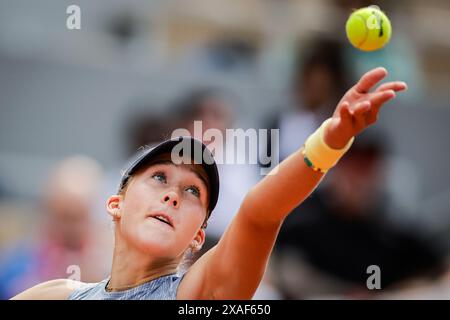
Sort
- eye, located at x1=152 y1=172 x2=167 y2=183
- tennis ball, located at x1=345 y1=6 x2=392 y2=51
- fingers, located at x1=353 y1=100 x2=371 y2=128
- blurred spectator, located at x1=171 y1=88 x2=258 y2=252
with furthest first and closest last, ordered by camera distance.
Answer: blurred spectator, located at x1=171 y1=88 x2=258 y2=252 < tennis ball, located at x1=345 y1=6 x2=392 y2=51 < eye, located at x1=152 y1=172 x2=167 y2=183 < fingers, located at x1=353 y1=100 x2=371 y2=128

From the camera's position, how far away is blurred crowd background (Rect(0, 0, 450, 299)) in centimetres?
399

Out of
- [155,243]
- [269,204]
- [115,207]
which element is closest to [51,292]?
[115,207]

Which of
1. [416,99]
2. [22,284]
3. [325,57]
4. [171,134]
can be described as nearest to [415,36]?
[416,99]

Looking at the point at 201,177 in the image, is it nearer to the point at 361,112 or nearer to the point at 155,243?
the point at 155,243

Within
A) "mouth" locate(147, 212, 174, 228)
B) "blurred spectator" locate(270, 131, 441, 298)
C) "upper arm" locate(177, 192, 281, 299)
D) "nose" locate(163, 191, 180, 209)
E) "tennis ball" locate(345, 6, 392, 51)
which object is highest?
"tennis ball" locate(345, 6, 392, 51)

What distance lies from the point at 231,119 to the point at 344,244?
0.90m

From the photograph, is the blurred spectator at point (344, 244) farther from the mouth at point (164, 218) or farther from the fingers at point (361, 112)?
the fingers at point (361, 112)

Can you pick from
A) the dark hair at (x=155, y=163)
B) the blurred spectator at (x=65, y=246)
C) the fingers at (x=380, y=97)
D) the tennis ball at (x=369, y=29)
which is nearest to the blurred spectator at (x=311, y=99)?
the blurred spectator at (x=65, y=246)

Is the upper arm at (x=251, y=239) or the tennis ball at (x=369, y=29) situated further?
the tennis ball at (x=369, y=29)

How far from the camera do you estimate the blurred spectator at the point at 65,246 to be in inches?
145

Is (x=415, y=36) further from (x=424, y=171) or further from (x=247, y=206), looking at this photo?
(x=247, y=206)

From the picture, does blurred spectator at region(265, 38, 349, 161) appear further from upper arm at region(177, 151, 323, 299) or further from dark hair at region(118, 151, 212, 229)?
upper arm at region(177, 151, 323, 299)

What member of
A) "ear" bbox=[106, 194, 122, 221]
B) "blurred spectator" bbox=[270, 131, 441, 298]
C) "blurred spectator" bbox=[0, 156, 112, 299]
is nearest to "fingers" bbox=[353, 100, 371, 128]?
"ear" bbox=[106, 194, 122, 221]

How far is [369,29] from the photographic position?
2430 millimetres
